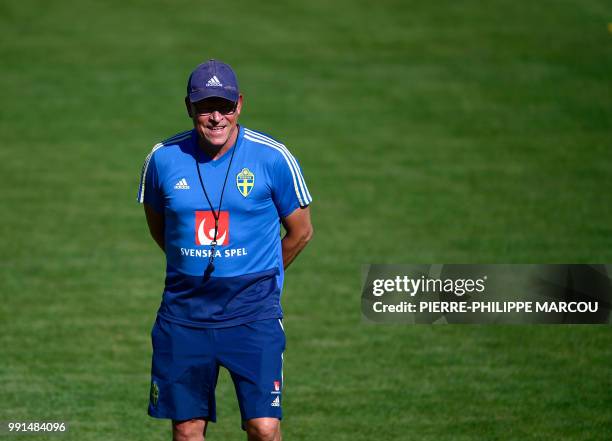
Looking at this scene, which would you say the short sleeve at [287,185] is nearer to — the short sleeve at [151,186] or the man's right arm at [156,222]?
the short sleeve at [151,186]

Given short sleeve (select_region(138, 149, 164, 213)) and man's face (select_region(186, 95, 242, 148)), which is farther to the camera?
short sleeve (select_region(138, 149, 164, 213))

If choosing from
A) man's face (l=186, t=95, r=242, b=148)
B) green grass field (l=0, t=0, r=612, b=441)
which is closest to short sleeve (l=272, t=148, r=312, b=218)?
man's face (l=186, t=95, r=242, b=148)

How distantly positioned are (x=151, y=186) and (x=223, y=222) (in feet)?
1.73

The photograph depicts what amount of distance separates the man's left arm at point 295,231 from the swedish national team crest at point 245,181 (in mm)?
378

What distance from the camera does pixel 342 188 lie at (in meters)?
13.8

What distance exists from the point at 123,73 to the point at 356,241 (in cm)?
727

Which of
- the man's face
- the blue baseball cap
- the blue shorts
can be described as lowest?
the blue shorts

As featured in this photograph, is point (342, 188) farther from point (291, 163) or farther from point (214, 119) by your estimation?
point (214, 119)

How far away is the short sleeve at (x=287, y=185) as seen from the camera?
5.85 metres

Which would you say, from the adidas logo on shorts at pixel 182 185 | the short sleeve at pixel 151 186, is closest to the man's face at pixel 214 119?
the adidas logo on shorts at pixel 182 185

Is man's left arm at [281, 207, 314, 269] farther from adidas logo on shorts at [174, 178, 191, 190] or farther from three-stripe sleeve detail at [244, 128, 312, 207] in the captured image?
adidas logo on shorts at [174, 178, 191, 190]

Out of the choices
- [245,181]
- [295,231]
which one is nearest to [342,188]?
[295,231]

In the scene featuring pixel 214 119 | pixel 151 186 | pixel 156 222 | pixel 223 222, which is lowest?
pixel 223 222

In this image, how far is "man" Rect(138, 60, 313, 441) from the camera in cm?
576
